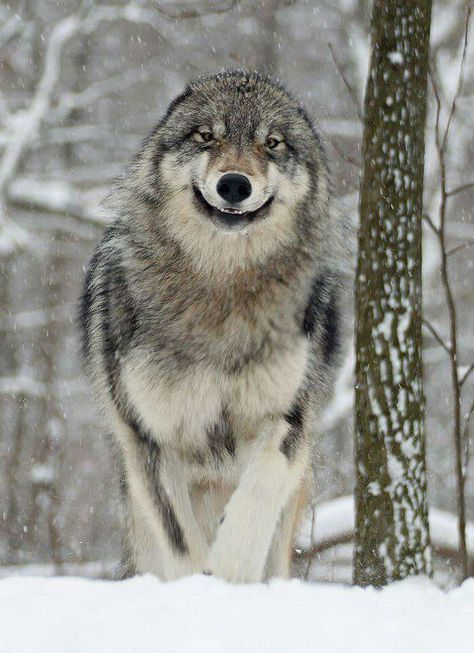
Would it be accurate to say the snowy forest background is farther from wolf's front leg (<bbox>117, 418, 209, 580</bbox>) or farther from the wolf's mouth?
the wolf's mouth

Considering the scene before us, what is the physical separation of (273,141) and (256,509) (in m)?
1.48

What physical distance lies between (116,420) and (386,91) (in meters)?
1.83

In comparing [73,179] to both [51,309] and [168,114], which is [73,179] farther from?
[168,114]

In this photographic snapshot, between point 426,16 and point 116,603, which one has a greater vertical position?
point 426,16

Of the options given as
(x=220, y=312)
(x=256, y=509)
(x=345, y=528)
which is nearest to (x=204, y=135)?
(x=220, y=312)

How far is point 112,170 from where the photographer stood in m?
11.1

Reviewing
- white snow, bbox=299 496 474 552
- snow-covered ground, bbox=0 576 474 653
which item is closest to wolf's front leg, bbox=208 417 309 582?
snow-covered ground, bbox=0 576 474 653

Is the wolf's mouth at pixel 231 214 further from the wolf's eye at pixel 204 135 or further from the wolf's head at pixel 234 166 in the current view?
the wolf's eye at pixel 204 135

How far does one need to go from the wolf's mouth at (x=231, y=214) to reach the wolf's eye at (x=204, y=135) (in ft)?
0.62

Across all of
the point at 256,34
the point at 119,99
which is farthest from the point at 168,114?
the point at 119,99

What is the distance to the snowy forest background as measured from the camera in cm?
994

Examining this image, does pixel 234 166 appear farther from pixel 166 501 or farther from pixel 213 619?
pixel 213 619

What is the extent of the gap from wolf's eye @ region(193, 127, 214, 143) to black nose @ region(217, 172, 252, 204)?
29 centimetres

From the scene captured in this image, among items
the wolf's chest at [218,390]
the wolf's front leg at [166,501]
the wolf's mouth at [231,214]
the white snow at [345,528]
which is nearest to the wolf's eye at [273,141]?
the wolf's mouth at [231,214]
